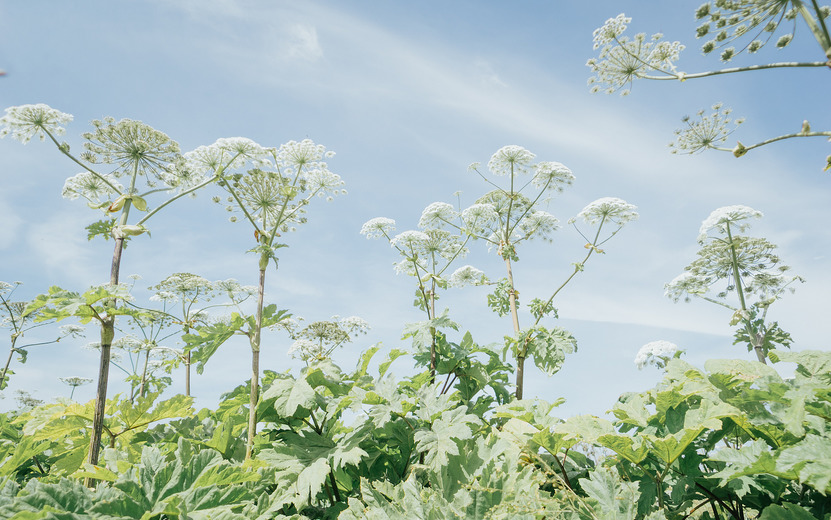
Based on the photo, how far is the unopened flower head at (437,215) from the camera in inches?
286

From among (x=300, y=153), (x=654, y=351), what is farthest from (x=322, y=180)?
(x=654, y=351)

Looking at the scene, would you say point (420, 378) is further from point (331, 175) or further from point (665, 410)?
point (331, 175)

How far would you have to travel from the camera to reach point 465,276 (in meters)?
7.74

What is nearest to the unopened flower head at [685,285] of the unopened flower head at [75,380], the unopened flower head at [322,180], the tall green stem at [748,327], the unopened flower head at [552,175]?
the tall green stem at [748,327]

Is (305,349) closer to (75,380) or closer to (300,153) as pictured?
(300,153)

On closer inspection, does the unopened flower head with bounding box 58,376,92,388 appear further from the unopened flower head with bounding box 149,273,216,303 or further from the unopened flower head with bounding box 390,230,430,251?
the unopened flower head with bounding box 390,230,430,251

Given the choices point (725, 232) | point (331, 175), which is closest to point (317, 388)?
point (331, 175)

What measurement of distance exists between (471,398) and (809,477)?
9.80 feet

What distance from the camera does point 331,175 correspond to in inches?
197

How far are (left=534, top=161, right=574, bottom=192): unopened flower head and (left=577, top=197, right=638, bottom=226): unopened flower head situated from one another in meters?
0.61

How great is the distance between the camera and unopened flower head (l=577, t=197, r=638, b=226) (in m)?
7.01

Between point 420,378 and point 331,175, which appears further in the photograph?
point 331,175

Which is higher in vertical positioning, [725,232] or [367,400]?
[725,232]

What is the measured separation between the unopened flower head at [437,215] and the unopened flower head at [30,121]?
4.58m
